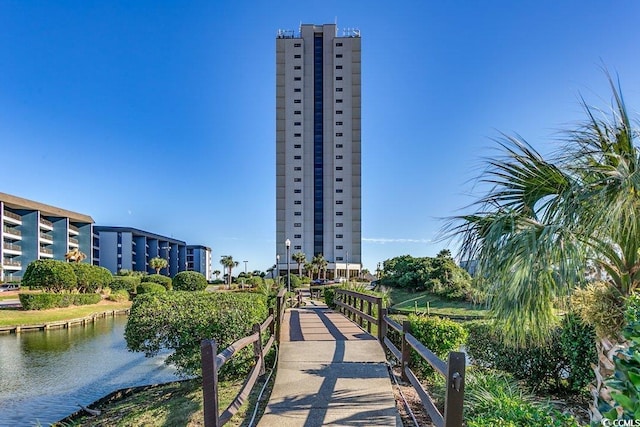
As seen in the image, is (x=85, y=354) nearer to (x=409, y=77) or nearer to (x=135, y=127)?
(x=135, y=127)

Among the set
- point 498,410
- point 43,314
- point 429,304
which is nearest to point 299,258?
point 429,304

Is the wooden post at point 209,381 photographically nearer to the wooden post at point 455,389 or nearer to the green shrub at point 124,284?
the wooden post at point 455,389

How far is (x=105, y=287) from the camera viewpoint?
3844 centimetres

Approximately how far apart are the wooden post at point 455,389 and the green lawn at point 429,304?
2081cm

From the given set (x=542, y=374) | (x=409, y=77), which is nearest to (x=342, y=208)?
(x=409, y=77)

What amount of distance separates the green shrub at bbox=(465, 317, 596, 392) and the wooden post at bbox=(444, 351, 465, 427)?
11.0 ft

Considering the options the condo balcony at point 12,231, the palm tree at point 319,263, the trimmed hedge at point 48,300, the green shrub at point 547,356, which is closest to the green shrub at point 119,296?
the trimmed hedge at point 48,300

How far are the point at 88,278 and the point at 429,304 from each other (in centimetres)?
2798

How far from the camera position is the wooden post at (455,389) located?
279 centimetres

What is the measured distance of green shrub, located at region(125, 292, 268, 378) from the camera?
23.0 ft

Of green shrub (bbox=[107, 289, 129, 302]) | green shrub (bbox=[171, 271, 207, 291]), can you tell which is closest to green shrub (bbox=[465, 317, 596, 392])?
green shrub (bbox=[171, 271, 207, 291])

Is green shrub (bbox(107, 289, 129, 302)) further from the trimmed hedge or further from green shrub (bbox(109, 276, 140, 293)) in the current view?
the trimmed hedge

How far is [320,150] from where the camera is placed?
67062mm

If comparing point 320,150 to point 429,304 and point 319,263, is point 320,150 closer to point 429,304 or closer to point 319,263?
point 319,263
